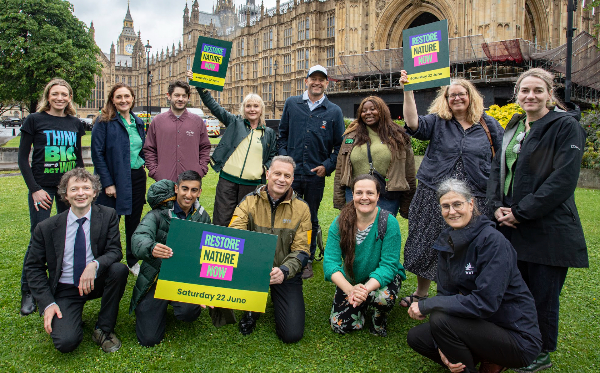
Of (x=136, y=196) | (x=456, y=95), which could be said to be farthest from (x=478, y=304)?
(x=136, y=196)

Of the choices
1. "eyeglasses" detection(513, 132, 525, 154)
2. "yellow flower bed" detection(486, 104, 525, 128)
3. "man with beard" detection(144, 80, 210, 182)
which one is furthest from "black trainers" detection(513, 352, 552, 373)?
"yellow flower bed" detection(486, 104, 525, 128)

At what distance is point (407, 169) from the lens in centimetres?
392

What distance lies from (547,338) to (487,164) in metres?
1.39

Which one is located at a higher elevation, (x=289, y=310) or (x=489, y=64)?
(x=489, y=64)

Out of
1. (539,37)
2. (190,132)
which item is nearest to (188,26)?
(539,37)

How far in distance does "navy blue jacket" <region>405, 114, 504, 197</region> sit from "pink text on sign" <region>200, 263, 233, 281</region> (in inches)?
73.8

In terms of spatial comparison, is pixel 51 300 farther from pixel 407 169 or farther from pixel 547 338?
pixel 547 338

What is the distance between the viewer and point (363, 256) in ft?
10.7

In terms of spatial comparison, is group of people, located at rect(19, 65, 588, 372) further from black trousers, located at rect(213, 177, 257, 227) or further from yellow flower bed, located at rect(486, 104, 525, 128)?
yellow flower bed, located at rect(486, 104, 525, 128)

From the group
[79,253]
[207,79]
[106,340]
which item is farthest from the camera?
[207,79]

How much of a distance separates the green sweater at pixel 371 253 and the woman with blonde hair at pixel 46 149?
8.64ft

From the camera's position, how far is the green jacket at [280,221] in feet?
11.2

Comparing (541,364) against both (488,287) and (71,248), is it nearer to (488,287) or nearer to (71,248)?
(488,287)

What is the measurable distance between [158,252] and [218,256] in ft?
1.49
